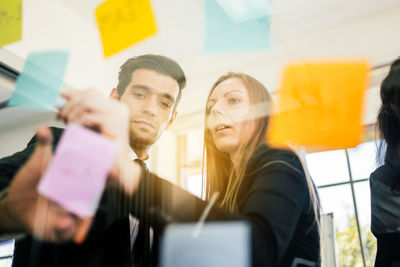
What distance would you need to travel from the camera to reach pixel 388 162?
687 millimetres

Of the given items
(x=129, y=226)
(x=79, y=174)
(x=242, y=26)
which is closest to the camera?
(x=79, y=174)

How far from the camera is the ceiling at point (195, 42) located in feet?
1.90

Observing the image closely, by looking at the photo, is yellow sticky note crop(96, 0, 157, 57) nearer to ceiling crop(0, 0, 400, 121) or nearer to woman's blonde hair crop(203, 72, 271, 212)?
ceiling crop(0, 0, 400, 121)

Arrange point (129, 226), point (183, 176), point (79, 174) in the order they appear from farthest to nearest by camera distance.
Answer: point (183, 176) → point (129, 226) → point (79, 174)

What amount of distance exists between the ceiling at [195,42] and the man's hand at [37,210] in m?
0.14

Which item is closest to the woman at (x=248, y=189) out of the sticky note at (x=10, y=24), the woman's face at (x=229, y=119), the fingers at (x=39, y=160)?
the woman's face at (x=229, y=119)

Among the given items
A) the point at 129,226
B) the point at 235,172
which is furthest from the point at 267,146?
the point at 129,226

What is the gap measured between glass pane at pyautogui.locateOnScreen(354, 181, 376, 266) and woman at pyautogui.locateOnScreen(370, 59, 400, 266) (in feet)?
0.07

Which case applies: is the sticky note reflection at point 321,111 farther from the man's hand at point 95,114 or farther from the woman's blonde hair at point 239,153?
the man's hand at point 95,114

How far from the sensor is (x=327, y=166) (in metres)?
0.66

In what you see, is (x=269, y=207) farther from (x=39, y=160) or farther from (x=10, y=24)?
(x=10, y=24)

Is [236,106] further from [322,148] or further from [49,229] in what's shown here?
[49,229]

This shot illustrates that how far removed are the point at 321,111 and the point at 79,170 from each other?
0.38 meters

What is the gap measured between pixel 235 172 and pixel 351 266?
40 cm
